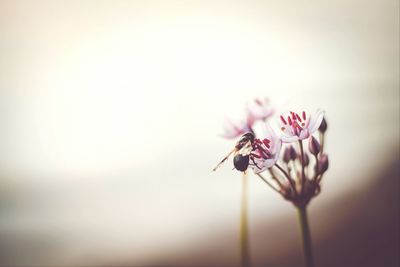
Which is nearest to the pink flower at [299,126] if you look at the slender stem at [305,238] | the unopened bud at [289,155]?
the unopened bud at [289,155]

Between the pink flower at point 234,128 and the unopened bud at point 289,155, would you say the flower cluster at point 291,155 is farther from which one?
the pink flower at point 234,128

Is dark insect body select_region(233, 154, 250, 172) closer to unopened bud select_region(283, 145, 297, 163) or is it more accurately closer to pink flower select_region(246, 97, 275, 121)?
unopened bud select_region(283, 145, 297, 163)

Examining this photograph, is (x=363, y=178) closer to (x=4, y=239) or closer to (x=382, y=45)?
(x=382, y=45)

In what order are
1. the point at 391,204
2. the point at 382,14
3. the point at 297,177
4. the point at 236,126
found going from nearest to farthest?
the point at 297,177 → the point at 236,126 → the point at 382,14 → the point at 391,204

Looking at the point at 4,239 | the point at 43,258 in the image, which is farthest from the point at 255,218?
the point at 4,239

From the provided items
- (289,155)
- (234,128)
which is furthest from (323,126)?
(234,128)

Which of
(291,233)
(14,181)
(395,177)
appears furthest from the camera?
(14,181)
